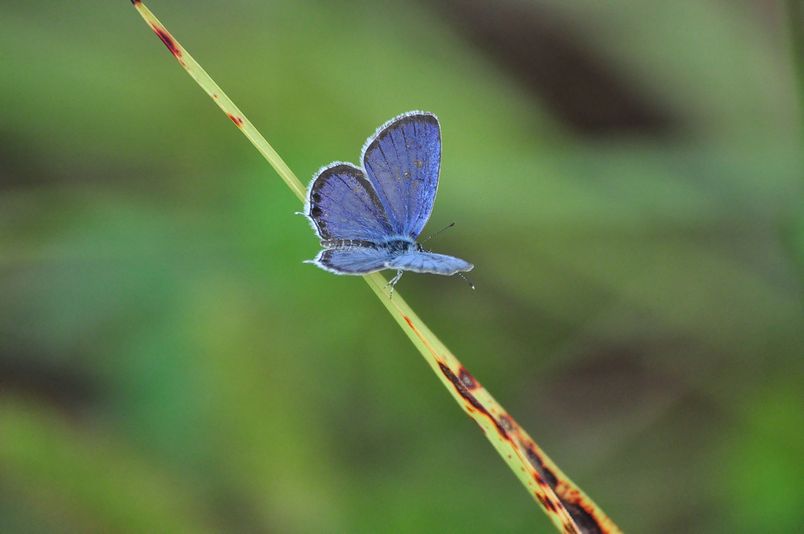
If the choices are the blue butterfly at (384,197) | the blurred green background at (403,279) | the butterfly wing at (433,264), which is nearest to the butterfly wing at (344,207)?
the blue butterfly at (384,197)

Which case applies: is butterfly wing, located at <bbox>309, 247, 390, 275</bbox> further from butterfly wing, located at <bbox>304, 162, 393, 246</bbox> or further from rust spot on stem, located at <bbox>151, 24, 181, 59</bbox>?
rust spot on stem, located at <bbox>151, 24, 181, 59</bbox>

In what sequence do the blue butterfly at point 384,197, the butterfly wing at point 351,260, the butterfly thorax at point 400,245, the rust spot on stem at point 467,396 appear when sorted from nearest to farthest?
the rust spot on stem at point 467,396
the butterfly wing at point 351,260
the blue butterfly at point 384,197
the butterfly thorax at point 400,245

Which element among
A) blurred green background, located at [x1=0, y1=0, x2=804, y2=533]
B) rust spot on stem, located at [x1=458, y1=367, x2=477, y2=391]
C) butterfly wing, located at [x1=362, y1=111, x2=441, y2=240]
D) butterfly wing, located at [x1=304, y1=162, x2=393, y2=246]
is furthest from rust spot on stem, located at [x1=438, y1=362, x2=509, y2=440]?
blurred green background, located at [x1=0, y1=0, x2=804, y2=533]

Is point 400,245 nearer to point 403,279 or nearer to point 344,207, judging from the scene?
point 344,207

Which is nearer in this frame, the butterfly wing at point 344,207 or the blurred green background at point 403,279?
the butterfly wing at point 344,207

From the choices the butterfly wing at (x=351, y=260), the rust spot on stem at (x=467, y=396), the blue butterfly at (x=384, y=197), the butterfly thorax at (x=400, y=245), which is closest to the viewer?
the rust spot on stem at (x=467, y=396)

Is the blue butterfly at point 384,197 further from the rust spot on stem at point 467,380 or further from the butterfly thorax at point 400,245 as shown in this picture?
the rust spot on stem at point 467,380

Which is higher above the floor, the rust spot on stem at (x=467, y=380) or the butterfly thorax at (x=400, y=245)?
the butterfly thorax at (x=400, y=245)
